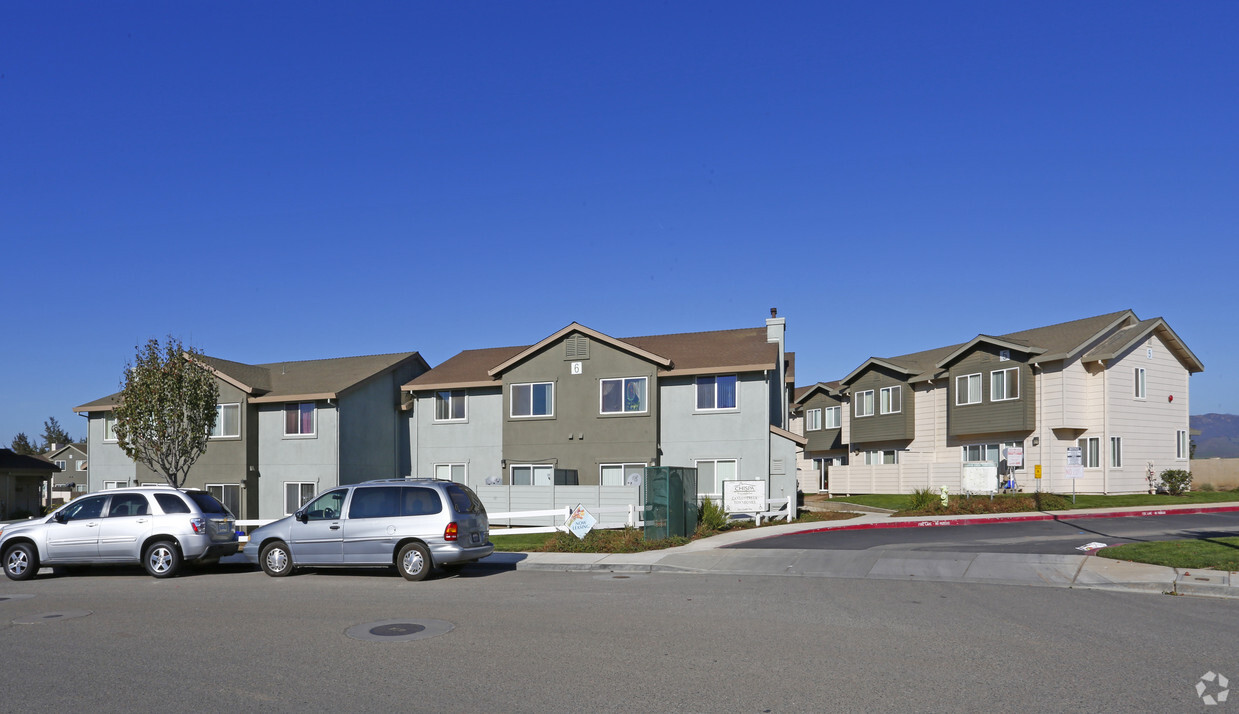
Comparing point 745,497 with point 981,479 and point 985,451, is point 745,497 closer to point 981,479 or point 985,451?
point 981,479

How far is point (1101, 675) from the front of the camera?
331 inches

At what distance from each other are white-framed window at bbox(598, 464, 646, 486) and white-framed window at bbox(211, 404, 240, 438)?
1409 centimetres

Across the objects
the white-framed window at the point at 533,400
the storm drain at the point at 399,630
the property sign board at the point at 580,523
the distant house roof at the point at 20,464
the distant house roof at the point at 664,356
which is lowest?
the distant house roof at the point at 20,464

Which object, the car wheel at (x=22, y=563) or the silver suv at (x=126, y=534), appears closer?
the silver suv at (x=126, y=534)

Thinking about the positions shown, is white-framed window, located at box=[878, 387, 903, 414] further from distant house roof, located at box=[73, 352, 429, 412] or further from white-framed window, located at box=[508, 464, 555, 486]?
distant house roof, located at box=[73, 352, 429, 412]

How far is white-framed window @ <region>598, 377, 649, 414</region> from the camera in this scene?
3134cm

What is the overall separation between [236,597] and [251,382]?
73.8ft

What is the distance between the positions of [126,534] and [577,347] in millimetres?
16967

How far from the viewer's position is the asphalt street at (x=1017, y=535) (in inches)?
783

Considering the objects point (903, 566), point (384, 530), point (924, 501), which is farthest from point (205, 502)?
point (924, 501)

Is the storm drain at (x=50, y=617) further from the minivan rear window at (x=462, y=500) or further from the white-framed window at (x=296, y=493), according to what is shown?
the white-framed window at (x=296, y=493)

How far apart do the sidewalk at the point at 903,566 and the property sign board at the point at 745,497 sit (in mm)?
4442

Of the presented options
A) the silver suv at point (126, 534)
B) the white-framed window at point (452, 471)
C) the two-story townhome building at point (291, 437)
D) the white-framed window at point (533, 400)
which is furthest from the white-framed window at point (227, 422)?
the silver suv at point (126, 534)

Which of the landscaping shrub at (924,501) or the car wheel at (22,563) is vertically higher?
the car wheel at (22,563)
